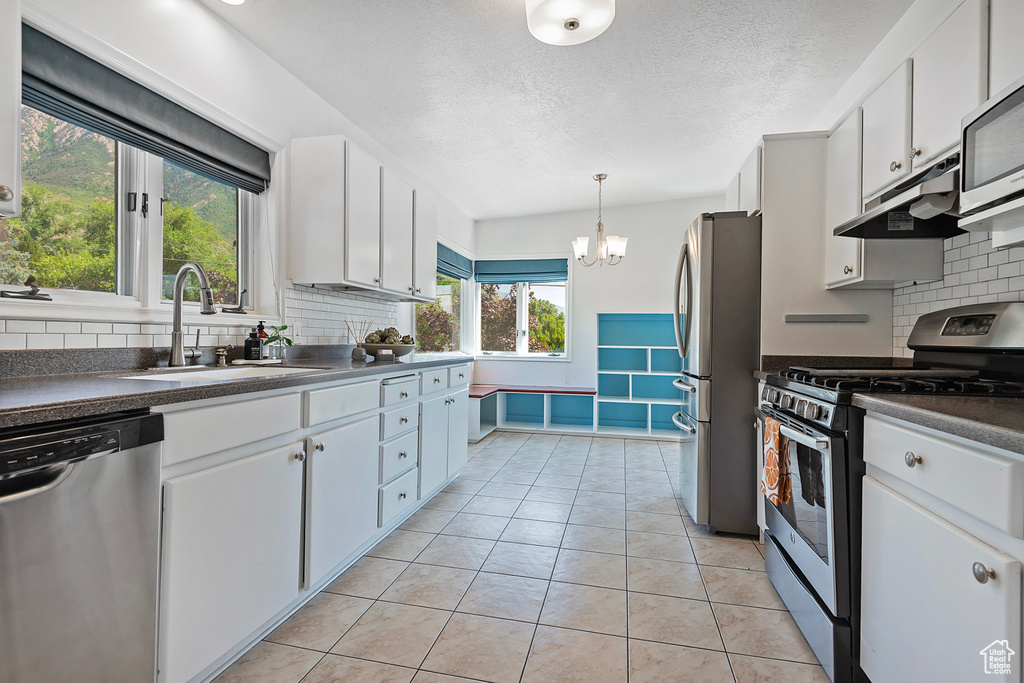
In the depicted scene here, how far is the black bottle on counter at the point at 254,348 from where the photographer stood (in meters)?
2.43

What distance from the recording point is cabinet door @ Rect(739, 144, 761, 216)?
267 cm

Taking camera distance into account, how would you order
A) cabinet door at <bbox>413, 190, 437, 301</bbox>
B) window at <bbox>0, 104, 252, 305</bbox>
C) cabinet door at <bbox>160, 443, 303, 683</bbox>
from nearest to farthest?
cabinet door at <bbox>160, 443, 303, 683</bbox>, window at <bbox>0, 104, 252, 305</bbox>, cabinet door at <bbox>413, 190, 437, 301</bbox>

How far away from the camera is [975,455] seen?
3.36 ft

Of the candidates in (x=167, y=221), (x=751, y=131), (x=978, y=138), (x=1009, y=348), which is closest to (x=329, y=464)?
(x=167, y=221)

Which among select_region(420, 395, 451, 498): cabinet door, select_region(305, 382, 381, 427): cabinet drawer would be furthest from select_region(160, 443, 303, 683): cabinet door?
select_region(420, 395, 451, 498): cabinet door

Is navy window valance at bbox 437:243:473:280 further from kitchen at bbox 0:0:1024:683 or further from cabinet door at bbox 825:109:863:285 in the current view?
cabinet door at bbox 825:109:863:285

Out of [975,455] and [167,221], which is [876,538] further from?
[167,221]

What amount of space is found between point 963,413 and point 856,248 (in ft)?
4.67

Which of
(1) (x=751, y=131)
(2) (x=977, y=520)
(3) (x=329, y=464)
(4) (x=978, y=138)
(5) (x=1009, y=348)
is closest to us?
(2) (x=977, y=520)

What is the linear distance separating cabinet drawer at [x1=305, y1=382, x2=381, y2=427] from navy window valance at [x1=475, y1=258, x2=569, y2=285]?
12.3 ft

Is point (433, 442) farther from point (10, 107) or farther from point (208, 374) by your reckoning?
point (10, 107)

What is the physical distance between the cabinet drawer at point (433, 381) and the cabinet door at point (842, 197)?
7.46 feet

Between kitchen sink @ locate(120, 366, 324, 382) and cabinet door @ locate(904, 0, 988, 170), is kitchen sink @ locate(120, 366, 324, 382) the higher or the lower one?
the lower one

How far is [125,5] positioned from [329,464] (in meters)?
1.95
